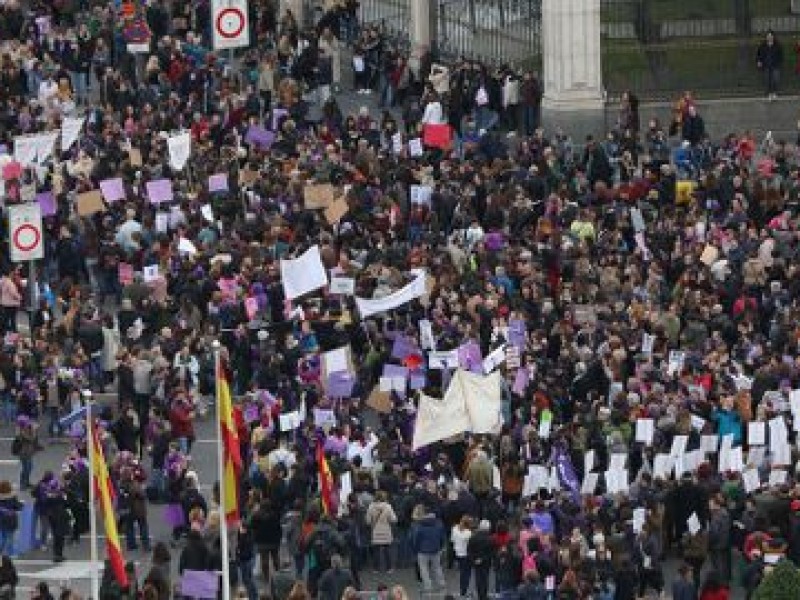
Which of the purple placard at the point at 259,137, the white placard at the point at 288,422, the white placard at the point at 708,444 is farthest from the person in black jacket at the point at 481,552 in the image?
the purple placard at the point at 259,137

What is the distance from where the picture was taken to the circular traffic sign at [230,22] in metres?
69.0

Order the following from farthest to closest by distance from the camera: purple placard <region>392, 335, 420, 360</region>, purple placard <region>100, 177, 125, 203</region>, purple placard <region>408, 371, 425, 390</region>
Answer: purple placard <region>100, 177, 125, 203</region>, purple placard <region>392, 335, 420, 360</region>, purple placard <region>408, 371, 425, 390</region>

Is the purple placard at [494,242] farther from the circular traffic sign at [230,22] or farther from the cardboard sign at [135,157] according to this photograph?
the circular traffic sign at [230,22]

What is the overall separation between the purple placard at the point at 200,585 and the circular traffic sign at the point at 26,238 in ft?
40.1

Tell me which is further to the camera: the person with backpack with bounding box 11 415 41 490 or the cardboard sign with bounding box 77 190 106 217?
the cardboard sign with bounding box 77 190 106 217

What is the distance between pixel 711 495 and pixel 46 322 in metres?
12.7

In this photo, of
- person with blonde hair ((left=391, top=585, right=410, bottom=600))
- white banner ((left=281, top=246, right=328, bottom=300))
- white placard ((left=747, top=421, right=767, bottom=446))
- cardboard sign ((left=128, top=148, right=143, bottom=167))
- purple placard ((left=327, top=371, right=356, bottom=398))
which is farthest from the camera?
cardboard sign ((left=128, top=148, right=143, bottom=167))

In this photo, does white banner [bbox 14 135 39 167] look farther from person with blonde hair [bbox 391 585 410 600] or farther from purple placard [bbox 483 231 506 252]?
person with blonde hair [bbox 391 585 410 600]

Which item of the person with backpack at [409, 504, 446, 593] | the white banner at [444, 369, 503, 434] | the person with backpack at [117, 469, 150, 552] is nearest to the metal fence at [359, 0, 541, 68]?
the white banner at [444, 369, 503, 434]

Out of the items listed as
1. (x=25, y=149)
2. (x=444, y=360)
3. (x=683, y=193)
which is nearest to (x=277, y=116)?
(x=25, y=149)

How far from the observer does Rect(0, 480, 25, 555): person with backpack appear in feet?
175

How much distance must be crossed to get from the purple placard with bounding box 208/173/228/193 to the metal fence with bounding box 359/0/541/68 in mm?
10487

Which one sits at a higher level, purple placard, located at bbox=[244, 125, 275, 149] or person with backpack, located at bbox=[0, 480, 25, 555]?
purple placard, located at bbox=[244, 125, 275, 149]

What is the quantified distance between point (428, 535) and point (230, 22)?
63.5 ft
